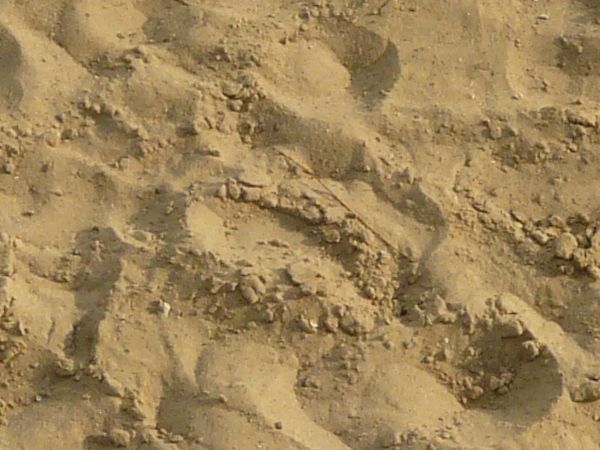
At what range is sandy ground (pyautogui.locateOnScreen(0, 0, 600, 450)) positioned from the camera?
6.79 feet

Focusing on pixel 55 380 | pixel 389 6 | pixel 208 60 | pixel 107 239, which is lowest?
pixel 55 380

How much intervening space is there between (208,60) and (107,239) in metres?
0.42

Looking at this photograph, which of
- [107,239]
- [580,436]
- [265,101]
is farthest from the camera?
[265,101]

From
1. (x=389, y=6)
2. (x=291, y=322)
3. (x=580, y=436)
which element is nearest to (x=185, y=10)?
(x=389, y=6)

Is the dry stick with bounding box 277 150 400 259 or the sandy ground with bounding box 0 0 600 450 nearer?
the sandy ground with bounding box 0 0 600 450

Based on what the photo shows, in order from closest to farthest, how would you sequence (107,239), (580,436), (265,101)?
(580,436) < (107,239) < (265,101)

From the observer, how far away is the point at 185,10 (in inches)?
97.7

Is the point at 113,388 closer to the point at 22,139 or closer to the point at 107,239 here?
the point at 107,239

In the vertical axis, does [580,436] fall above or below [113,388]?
above

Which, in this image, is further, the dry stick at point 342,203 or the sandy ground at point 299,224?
the dry stick at point 342,203

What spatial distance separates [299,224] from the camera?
7.37ft

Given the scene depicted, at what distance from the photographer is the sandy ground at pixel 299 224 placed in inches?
81.4

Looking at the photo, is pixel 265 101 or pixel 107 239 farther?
pixel 265 101

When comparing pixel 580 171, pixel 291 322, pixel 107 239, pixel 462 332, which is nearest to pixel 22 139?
pixel 107 239
